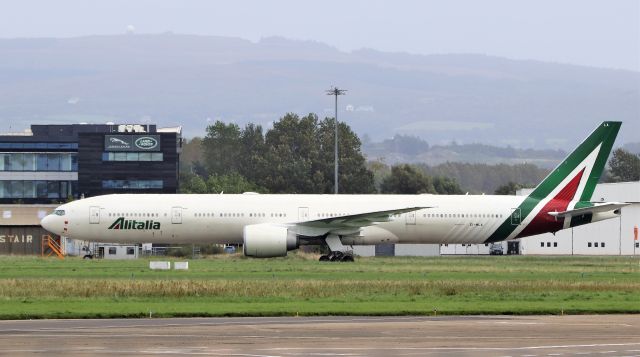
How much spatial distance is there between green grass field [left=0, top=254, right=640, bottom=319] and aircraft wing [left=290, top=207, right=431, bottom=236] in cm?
448

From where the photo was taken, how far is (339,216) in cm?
5931

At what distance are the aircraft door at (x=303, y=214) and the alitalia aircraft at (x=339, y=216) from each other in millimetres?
46

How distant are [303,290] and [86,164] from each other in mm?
70088

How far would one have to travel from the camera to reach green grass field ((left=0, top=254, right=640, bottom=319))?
33.1m

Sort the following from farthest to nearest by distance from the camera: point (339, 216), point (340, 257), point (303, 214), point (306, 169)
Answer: point (306, 169), point (303, 214), point (340, 257), point (339, 216)

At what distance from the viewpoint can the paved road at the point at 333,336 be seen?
77.5 feet

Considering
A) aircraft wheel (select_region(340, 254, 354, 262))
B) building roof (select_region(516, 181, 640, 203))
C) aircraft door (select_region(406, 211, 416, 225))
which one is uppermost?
building roof (select_region(516, 181, 640, 203))

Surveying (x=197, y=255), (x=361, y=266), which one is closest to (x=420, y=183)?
(x=197, y=255)

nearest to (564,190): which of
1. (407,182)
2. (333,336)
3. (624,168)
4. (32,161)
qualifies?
(333,336)

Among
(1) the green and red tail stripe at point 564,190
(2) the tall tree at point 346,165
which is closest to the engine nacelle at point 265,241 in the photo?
(1) the green and red tail stripe at point 564,190

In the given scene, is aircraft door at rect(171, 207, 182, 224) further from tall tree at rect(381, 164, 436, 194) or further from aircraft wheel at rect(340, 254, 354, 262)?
tall tree at rect(381, 164, 436, 194)

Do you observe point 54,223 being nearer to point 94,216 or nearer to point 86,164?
point 94,216

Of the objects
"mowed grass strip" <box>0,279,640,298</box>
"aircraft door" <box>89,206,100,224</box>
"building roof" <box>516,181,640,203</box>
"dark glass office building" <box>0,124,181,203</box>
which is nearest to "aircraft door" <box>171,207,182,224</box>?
"aircraft door" <box>89,206,100,224</box>

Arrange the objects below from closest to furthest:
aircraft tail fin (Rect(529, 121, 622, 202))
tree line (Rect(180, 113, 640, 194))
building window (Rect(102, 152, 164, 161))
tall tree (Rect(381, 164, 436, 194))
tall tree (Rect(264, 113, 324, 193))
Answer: aircraft tail fin (Rect(529, 121, 622, 202)) < building window (Rect(102, 152, 164, 161)) < tree line (Rect(180, 113, 640, 194)) < tall tree (Rect(264, 113, 324, 193)) < tall tree (Rect(381, 164, 436, 194))
